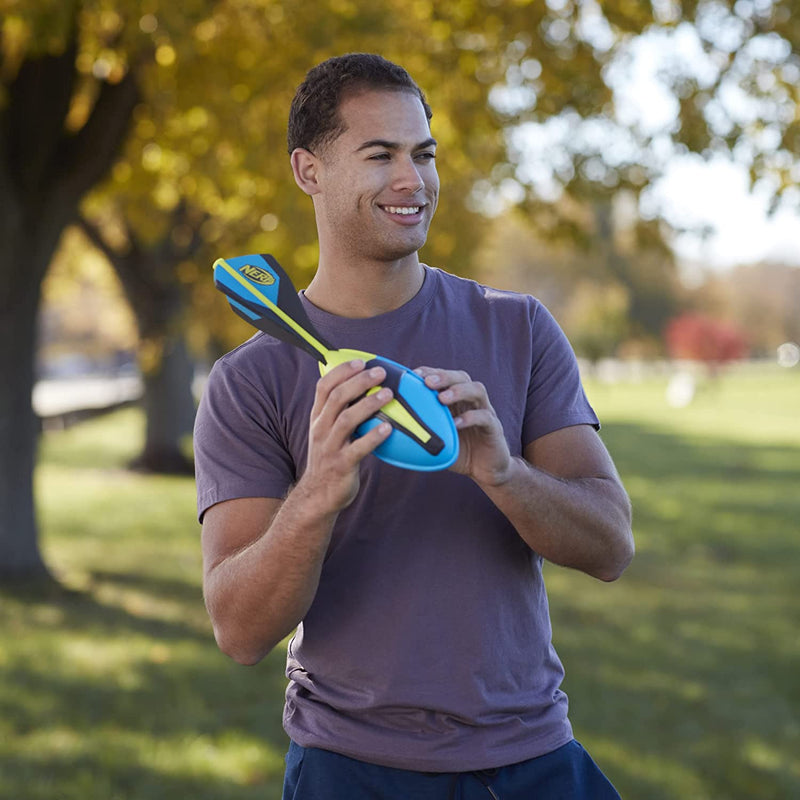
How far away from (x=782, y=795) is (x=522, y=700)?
3967mm

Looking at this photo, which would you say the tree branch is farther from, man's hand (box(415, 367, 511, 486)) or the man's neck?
man's hand (box(415, 367, 511, 486))

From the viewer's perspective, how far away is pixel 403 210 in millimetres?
2299

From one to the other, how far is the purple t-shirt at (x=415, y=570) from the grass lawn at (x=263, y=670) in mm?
3466

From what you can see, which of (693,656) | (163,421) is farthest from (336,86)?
(163,421)

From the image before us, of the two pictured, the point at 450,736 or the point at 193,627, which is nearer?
the point at 450,736

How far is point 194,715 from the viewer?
22.0 feet

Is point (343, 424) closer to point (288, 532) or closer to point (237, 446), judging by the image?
point (288, 532)

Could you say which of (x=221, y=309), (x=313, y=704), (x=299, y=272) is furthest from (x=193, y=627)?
(x=221, y=309)

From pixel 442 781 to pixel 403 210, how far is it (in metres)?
1.12

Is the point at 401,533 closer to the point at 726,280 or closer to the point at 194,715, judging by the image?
the point at 194,715

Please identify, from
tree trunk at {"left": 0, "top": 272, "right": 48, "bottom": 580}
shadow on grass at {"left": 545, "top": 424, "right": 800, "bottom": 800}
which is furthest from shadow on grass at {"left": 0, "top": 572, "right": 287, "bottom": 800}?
shadow on grass at {"left": 545, "top": 424, "right": 800, "bottom": 800}

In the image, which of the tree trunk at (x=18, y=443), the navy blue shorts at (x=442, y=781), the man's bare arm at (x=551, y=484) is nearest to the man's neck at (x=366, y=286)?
the man's bare arm at (x=551, y=484)

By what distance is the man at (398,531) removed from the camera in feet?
7.38

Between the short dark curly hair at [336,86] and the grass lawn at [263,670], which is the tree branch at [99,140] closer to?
the grass lawn at [263,670]
